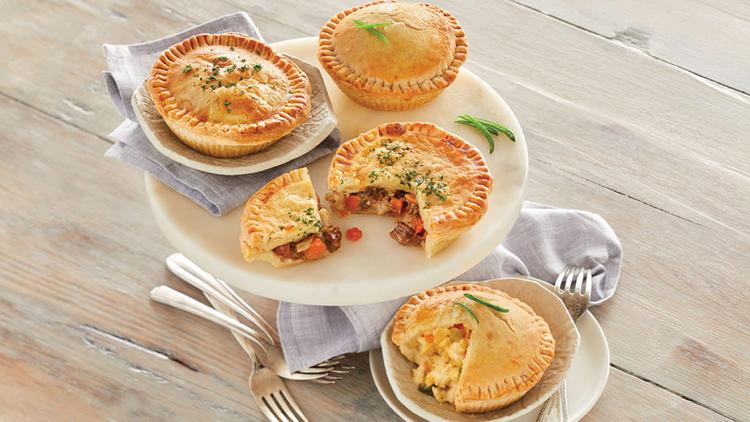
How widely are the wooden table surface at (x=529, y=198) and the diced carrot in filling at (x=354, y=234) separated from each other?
0.73m

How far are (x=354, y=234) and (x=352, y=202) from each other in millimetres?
99

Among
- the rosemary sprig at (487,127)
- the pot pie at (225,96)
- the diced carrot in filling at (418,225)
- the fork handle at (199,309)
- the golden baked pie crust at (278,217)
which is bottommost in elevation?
the fork handle at (199,309)

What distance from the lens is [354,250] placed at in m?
2.46

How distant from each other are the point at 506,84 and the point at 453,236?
1.84 metres

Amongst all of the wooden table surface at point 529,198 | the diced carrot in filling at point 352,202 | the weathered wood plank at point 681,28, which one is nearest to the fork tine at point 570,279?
the wooden table surface at point 529,198

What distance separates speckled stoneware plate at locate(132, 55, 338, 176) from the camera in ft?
8.20

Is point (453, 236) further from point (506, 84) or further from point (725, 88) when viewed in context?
point (725, 88)

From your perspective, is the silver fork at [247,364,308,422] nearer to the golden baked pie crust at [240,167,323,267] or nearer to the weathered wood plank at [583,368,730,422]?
the golden baked pie crust at [240,167,323,267]

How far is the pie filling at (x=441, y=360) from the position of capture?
2.68 meters

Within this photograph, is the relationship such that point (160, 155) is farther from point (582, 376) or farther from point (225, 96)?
point (582, 376)

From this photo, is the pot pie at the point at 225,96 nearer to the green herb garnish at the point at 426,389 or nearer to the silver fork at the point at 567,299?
the green herb garnish at the point at 426,389

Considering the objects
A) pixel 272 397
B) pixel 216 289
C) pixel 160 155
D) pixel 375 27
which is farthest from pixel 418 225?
pixel 216 289

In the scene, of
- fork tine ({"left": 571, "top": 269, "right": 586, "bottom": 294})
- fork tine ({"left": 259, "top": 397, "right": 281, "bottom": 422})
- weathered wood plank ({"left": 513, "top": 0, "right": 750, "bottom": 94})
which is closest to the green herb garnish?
fork tine ({"left": 259, "top": 397, "right": 281, "bottom": 422})

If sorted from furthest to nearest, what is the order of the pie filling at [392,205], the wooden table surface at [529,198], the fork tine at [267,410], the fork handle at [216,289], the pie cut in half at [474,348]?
the fork handle at [216,289] → the wooden table surface at [529,198] → the fork tine at [267,410] → the pie cut in half at [474,348] → the pie filling at [392,205]
